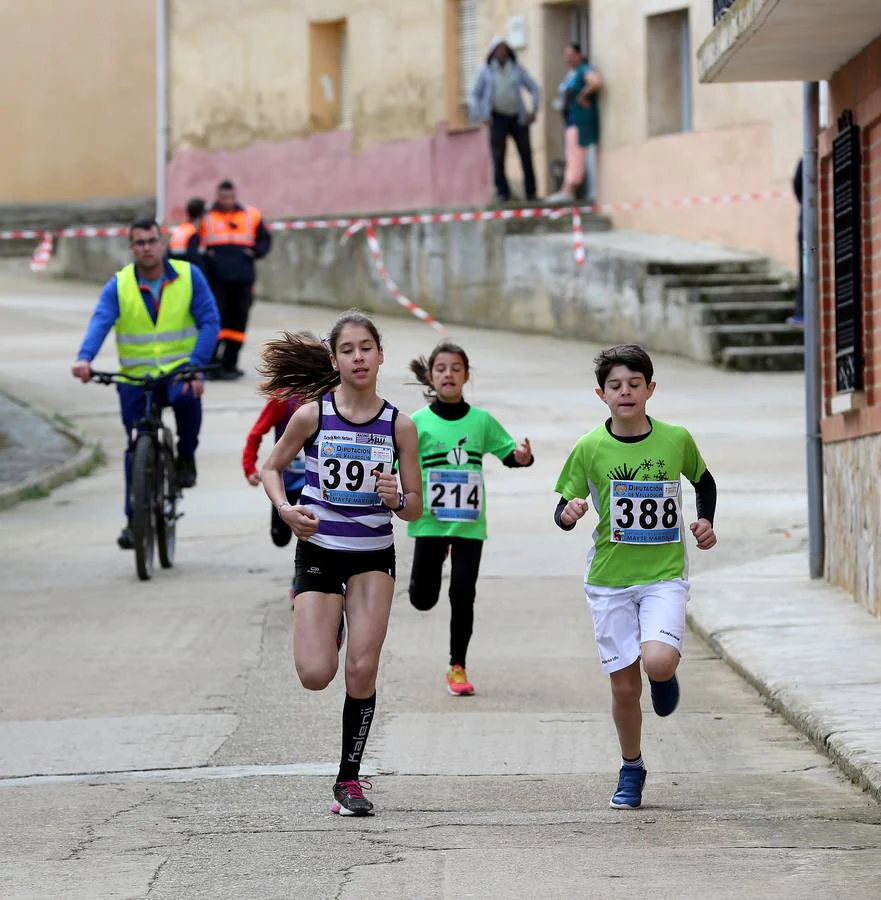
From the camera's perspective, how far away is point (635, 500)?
24.0ft

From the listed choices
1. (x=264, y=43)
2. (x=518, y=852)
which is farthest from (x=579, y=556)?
(x=264, y=43)

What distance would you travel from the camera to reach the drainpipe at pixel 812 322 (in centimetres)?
1244

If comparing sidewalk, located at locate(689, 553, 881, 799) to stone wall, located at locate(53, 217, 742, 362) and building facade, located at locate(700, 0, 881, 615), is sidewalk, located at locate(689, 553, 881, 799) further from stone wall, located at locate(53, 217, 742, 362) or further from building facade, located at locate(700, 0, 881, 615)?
stone wall, located at locate(53, 217, 742, 362)

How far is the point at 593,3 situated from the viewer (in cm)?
2744

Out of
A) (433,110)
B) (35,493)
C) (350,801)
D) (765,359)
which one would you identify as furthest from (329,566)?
(433,110)

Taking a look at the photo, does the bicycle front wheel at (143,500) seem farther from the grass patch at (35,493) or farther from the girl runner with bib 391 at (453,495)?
the grass patch at (35,493)

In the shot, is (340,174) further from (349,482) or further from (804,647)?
(349,482)

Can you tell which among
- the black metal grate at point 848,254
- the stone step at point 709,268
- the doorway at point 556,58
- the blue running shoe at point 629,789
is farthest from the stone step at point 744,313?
the blue running shoe at point 629,789

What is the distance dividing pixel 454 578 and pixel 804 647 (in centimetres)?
173

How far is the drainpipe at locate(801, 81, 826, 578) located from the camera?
1244 cm

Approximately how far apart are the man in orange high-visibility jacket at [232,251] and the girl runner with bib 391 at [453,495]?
1307 centimetres

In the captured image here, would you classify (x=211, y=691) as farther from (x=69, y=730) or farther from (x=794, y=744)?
(x=794, y=744)

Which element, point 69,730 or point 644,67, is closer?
point 69,730

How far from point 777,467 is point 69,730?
30.3 ft
